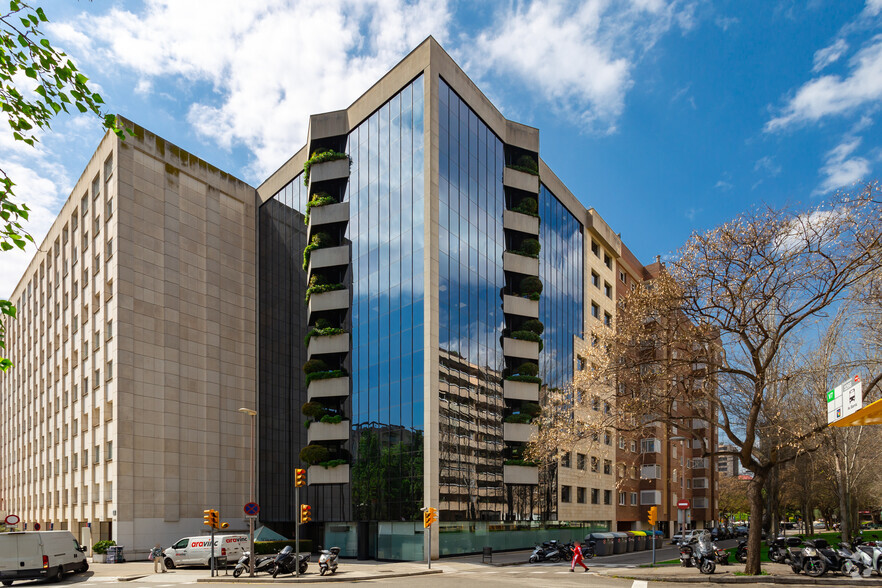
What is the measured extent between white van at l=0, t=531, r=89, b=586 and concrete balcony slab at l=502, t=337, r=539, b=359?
93.8ft

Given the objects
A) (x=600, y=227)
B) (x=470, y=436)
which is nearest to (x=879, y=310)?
(x=470, y=436)

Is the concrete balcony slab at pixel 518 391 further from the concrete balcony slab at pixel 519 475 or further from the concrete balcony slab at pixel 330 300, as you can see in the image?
the concrete balcony slab at pixel 330 300

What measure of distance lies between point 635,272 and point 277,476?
4868cm

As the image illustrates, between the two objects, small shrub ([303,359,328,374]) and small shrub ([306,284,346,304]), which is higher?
small shrub ([306,284,346,304])

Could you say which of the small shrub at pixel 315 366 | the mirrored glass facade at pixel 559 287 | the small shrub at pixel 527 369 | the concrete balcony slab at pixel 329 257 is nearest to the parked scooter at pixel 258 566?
the small shrub at pixel 315 366

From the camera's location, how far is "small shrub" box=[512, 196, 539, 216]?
49344 millimetres

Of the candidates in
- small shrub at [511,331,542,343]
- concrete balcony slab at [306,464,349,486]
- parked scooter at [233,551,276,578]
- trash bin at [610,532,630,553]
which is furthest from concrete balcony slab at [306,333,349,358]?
trash bin at [610,532,630,553]

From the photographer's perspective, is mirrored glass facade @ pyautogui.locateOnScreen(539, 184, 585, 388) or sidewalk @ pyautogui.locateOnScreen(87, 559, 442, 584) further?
mirrored glass facade @ pyautogui.locateOnScreen(539, 184, 585, 388)

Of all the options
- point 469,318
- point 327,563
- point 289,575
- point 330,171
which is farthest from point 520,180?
point 289,575

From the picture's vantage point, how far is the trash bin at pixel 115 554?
1623 inches

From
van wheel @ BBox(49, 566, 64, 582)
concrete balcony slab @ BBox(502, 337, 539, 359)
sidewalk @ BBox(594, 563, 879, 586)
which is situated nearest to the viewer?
sidewalk @ BBox(594, 563, 879, 586)

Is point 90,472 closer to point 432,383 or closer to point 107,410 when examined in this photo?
point 107,410

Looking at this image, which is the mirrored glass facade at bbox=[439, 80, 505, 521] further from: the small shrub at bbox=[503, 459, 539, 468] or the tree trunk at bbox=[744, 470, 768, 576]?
the tree trunk at bbox=[744, 470, 768, 576]

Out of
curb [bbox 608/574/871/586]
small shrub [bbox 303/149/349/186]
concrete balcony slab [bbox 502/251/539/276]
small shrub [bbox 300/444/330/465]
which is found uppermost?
small shrub [bbox 303/149/349/186]
